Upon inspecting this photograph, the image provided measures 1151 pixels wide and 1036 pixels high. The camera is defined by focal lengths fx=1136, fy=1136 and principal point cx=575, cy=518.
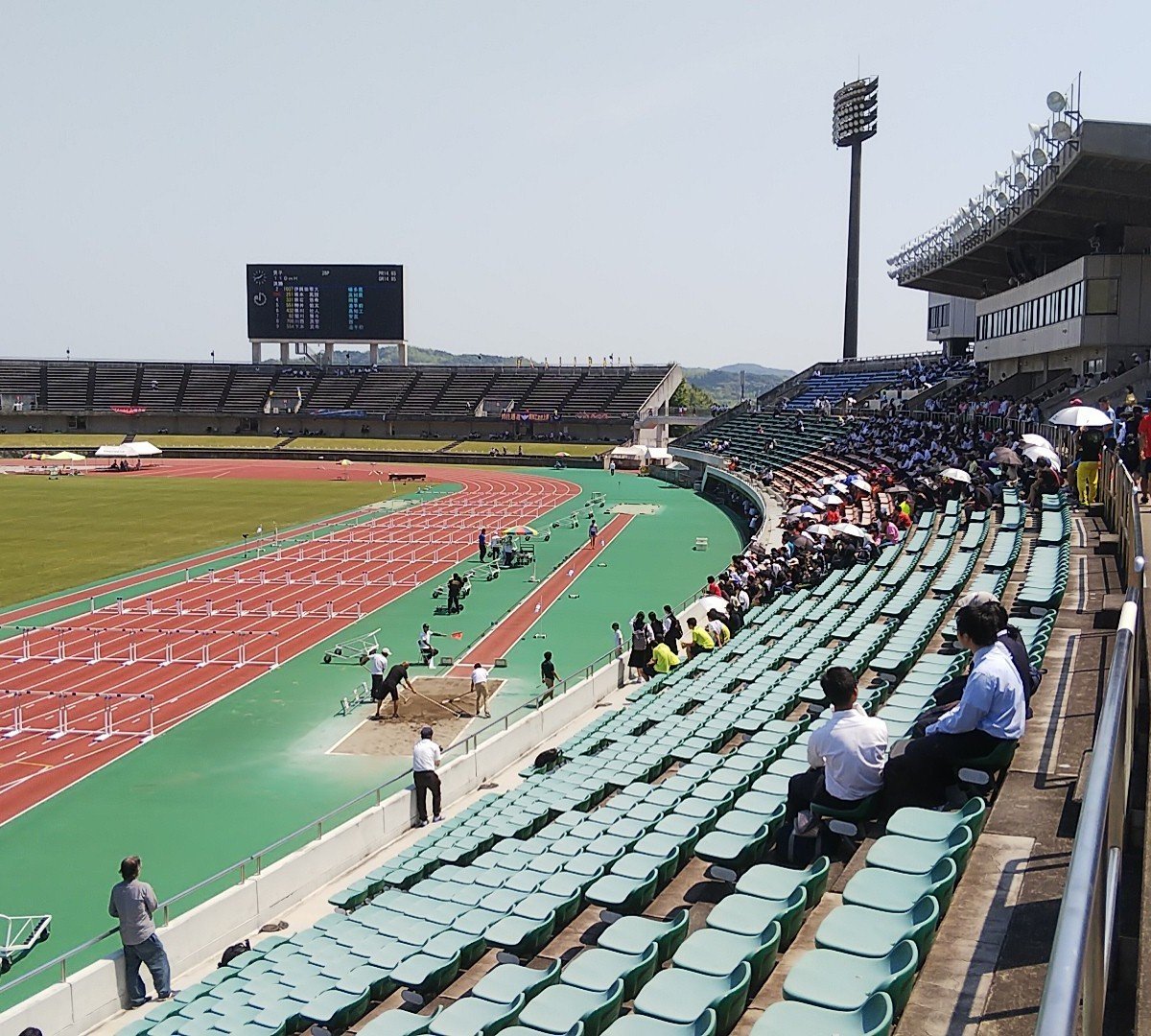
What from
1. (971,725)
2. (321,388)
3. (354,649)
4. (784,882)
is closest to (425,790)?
(784,882)

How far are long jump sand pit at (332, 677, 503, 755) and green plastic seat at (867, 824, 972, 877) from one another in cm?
1153

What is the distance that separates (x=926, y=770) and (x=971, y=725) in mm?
434

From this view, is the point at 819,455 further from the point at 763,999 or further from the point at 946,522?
the point at 763,999

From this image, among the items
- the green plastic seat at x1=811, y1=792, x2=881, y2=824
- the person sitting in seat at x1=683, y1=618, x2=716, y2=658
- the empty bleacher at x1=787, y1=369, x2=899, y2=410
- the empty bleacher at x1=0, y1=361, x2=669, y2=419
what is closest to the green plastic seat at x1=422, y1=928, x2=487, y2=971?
the green plastic seat at x1=811, y1=792, x2=881, y2=824

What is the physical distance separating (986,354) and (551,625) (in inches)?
1135

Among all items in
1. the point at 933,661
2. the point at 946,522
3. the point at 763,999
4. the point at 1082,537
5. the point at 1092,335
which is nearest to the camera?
the point at 763,999

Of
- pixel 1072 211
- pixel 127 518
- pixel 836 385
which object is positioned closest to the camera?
pixel 1072 211

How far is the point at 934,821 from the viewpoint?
20.3ft

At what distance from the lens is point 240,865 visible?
10375 millimetres

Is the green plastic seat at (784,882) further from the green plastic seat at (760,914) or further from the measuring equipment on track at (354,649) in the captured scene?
the measuring equipment on track at (354,649)

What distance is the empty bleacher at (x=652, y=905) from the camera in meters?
5.16

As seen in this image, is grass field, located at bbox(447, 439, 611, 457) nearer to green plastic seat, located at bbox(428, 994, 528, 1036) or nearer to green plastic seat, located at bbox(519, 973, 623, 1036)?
green plastic seat, located at bbox(428, 994, 528, 1036)

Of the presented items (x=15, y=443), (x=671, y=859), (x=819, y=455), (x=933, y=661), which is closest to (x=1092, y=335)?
(x=819, y=455)

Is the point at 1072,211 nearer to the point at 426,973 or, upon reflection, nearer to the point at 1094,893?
the point at 426,973
